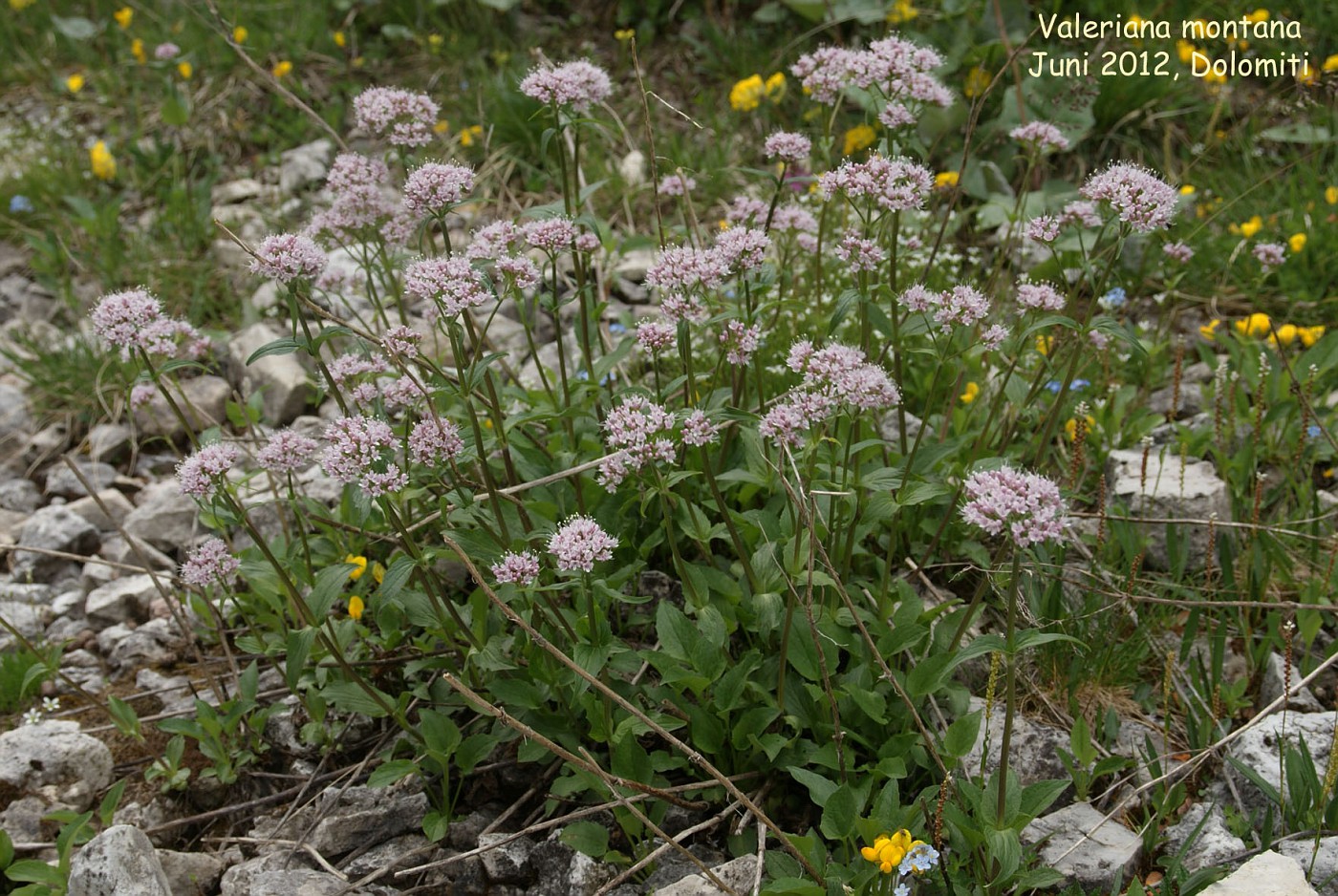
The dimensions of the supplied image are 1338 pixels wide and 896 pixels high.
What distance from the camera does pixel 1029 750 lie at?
305 centimetres

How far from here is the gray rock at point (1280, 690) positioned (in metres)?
3.22

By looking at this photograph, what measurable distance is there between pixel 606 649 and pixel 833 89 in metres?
1.91

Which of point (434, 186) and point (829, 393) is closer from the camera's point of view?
point (829, 393)

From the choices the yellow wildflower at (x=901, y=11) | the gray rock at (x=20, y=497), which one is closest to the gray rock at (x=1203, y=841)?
the yellow wildflower at (x=901, y=11)

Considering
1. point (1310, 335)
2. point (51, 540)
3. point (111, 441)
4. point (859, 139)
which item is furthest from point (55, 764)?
point (1310, 335)

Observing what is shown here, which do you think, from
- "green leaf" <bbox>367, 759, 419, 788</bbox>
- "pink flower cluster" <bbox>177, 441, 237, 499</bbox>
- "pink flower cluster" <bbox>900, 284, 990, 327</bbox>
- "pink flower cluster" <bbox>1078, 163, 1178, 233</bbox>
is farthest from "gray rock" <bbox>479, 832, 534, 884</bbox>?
"pink flower cluster" <bbox>1078, 163, 1178, 233</bbox>

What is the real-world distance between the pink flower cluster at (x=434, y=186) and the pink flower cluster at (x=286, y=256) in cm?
29

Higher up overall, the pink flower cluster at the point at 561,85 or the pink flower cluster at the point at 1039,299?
the pink flower cluster at the point at 561,85

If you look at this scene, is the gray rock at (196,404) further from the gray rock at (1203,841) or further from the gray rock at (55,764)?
the gray rock at (1203,841)

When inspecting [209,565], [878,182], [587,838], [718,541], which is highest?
[878,182]

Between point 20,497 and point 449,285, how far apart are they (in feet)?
10.8

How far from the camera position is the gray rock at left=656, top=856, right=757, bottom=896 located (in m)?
2.62

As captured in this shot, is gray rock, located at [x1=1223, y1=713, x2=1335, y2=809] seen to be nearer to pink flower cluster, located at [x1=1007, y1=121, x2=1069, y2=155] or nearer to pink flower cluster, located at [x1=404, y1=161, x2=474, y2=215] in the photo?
pink flower cluster, located at [x1=1007, y1=121, x2=1069, y2=155]

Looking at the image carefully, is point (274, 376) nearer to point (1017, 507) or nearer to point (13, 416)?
point (13, 416)
